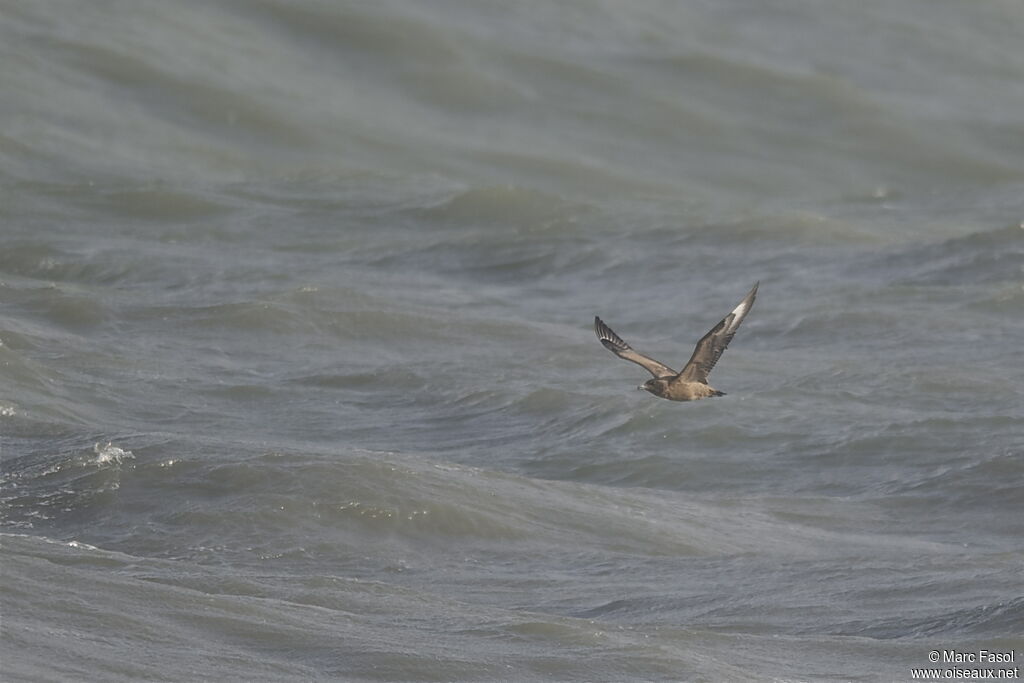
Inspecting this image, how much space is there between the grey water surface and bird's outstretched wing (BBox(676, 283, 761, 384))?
1.08 m

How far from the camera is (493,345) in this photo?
1397 centimetres

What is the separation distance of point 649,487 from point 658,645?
3.55 meters

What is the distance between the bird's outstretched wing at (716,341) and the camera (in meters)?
8.11

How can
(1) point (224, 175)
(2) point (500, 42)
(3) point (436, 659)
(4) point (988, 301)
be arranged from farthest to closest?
1. (2) point (500, 42)
2. (1) point (224, 175)
3. (4) point (988, 301)
4. (3) point (436, 659)

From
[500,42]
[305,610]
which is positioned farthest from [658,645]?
[500,42]

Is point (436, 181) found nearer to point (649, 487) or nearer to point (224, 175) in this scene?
point (224, 175)

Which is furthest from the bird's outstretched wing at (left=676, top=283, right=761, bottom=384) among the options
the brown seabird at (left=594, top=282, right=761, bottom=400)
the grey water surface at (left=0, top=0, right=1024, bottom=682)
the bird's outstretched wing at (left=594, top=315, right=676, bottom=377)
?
the grey water surface at (left=0, top=0, right=1024, bottom=682)

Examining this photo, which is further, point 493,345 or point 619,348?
point 493,345

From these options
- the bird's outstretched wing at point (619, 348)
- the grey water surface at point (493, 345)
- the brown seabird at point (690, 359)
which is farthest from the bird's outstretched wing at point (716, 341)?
the grey water surface at point (493, 345)

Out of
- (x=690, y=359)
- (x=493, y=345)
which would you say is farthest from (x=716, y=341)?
(x=493, y=345)

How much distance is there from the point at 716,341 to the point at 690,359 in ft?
1.34

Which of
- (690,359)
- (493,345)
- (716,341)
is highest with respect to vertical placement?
(716,341)

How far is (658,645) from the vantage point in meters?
7.51

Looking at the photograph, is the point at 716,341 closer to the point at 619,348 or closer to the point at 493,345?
the point at 619,348
